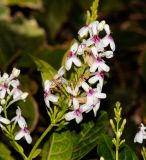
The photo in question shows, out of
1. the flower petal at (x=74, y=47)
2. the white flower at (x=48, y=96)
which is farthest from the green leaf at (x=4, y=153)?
the flower petal at (x=74, y=47)

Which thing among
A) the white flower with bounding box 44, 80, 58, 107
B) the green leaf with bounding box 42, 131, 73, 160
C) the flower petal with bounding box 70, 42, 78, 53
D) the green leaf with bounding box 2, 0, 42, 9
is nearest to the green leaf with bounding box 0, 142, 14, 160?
the green leaf with bounding box 42, 131, 73, 160

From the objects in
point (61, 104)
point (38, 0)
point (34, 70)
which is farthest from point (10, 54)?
point (61, 104)

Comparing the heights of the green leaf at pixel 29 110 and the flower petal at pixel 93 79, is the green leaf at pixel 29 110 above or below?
below

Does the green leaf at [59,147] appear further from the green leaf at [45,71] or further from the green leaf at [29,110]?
the green leaf at [29,110]

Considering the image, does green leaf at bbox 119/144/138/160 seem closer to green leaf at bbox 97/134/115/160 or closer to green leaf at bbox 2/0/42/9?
green leaf at bbox 97/134/115/160

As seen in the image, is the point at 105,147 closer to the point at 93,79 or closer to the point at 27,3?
the point at 93,79

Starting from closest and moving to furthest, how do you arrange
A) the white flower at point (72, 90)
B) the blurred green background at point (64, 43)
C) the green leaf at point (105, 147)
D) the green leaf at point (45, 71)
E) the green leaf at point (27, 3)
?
the white flower at point (72, 90) → the green leaf at point (105, 147) → the green leaf at point (45, 71) → the blurred green background at point (64, 43) → the green leaf at point (27, 3)
